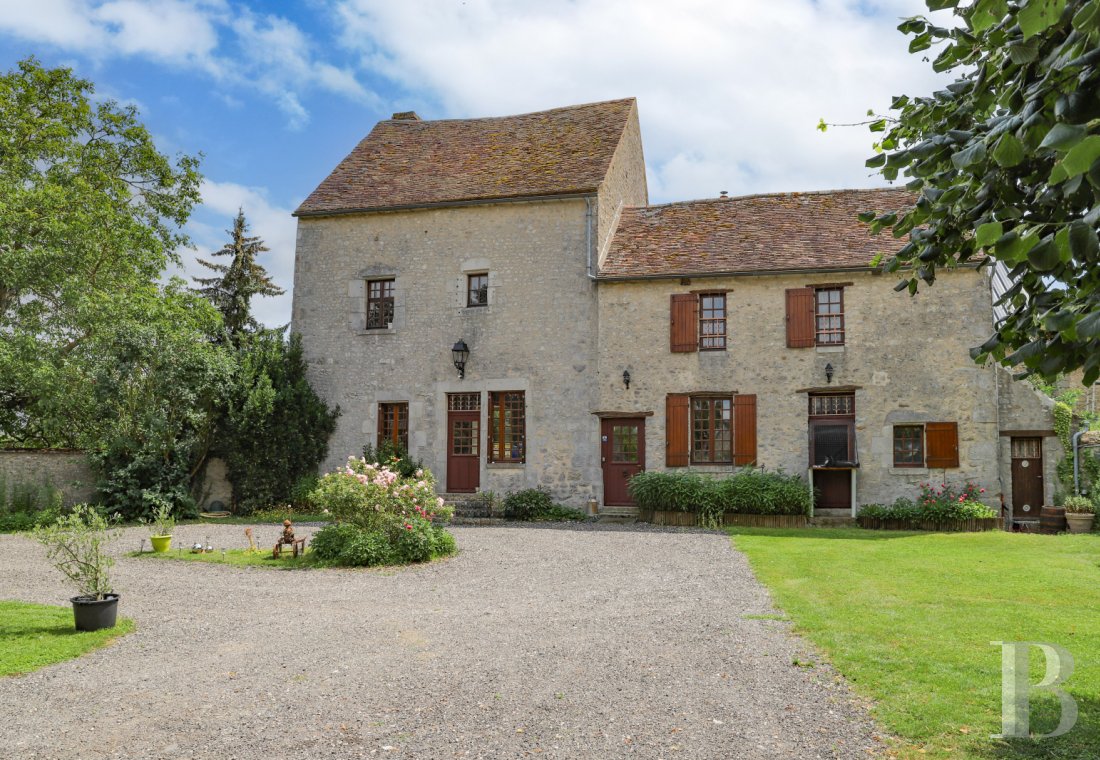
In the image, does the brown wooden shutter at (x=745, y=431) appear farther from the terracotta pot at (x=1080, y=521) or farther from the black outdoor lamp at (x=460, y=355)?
the black outdoor lamp at (x=460, y=355)

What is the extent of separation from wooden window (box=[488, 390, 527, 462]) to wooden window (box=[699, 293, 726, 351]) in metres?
3.86

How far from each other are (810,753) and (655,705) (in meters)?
1.03

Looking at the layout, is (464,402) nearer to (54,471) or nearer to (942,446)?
(54,471)

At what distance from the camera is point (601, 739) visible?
4395mm

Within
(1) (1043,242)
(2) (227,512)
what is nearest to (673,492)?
(2) (227,512)

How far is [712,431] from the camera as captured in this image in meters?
16.0

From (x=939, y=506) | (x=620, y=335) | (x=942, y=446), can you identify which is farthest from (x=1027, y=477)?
(x=620, y=335)

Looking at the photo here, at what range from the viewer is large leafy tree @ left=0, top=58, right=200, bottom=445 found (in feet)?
57.1

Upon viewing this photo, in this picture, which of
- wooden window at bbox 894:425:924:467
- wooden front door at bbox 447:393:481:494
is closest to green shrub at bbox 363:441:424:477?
wooden front door at bbox 447:393:481:494

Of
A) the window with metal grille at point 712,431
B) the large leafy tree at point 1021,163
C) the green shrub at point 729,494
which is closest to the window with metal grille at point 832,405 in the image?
the green shrub at point 729,494

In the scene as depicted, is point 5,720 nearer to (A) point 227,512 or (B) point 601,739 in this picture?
(B) point 601,739

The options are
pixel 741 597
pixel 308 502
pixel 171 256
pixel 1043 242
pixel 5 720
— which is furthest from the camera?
pixel 171 256

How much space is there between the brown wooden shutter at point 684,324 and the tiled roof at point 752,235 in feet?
1.81

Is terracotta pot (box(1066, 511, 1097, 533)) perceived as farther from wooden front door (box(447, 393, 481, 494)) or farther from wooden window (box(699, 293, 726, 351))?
wooden front door (box(447, 393, 481, 494))
